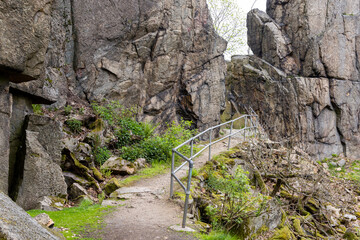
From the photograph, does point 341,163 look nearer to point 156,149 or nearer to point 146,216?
point 156,149

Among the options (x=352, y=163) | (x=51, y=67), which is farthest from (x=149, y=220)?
(x=352, y=163)

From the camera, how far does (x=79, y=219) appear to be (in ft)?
16.4

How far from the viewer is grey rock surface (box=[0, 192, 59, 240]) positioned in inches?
83.4

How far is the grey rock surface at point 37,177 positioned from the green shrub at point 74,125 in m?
3.46

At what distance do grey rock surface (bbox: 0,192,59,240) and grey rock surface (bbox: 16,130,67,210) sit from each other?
11.2ft

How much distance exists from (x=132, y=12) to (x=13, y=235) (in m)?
13.3

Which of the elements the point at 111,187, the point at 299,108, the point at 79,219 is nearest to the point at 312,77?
the point at 299,108

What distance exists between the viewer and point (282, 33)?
22625mm

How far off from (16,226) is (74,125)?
804 cm

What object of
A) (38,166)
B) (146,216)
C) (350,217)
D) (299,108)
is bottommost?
(350,217)

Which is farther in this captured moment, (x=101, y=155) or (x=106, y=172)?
(x=101, y=155)

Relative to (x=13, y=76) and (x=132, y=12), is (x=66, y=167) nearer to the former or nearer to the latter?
(x=13, y=76)

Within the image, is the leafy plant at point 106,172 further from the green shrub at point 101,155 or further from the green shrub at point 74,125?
the green shrub at point 74,125

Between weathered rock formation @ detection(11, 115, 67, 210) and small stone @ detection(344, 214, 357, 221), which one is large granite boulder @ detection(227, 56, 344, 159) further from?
weathered rock formation @ detection(11, 115, 67, 210)
